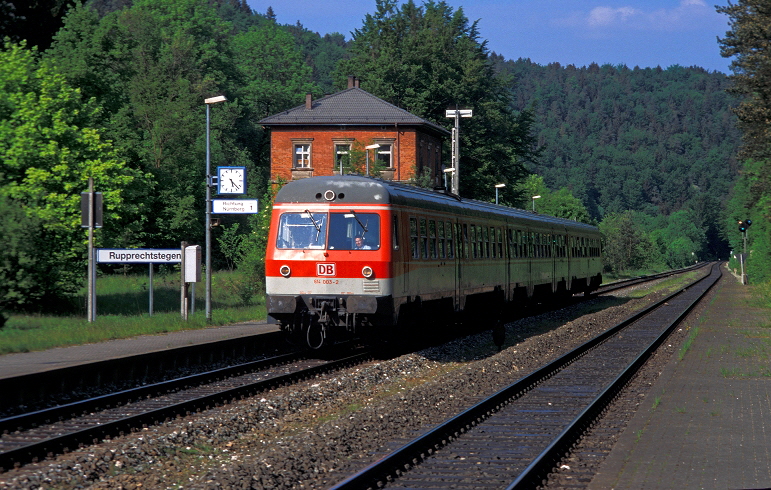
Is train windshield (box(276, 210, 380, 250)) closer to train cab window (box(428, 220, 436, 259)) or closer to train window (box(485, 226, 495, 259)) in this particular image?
train cab window (box(428, 220, 436, 259))

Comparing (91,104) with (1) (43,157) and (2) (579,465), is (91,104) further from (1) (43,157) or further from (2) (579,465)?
(2) (579,465)

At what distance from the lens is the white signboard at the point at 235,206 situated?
24.0 m

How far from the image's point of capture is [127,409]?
12867 mm

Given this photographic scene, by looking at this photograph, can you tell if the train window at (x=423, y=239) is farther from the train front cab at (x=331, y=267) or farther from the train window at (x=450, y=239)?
the train front cab at (x=331, y=267)

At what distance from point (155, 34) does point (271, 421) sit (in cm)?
6184

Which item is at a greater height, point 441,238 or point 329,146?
point 329,146

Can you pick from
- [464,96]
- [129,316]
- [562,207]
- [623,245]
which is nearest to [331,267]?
[129,316]

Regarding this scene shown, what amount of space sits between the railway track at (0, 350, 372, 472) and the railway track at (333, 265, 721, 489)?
341 cm

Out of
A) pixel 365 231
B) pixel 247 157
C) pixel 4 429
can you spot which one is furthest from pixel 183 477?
pixel 247 157

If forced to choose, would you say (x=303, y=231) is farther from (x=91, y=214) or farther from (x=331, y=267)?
(x=91, y=214)

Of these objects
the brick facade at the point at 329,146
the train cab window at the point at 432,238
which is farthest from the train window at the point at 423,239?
the brick facade at the point at 329,146

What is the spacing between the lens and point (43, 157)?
32312 mm

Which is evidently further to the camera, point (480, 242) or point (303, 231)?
point (480, 242)

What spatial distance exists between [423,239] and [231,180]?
6.32 metres
